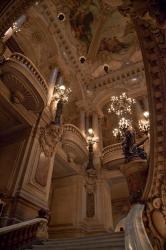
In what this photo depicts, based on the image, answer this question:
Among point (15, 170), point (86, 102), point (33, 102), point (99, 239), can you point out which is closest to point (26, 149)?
point (15, 170)

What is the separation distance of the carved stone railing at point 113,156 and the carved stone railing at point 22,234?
22.6 ft

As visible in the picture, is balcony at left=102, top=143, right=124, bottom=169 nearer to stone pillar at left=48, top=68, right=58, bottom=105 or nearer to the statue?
stone pillar at left=48, top=68, right=58, bottom=105

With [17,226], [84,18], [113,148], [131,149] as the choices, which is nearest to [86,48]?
[84,18]

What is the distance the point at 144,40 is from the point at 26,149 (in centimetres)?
591

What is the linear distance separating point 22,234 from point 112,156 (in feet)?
25.2

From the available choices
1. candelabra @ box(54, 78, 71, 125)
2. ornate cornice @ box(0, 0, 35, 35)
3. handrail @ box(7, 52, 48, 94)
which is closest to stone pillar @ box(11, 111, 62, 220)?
candelabra @ box(54, 78, 71, 125)

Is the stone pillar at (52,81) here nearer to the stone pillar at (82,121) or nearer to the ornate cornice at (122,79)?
the stone pillar at (82,121)

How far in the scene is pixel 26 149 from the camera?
8.25m

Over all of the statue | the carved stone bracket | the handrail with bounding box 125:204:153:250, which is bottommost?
the handrail with bounding box 125:204:153:250

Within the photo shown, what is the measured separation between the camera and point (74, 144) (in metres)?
11.4

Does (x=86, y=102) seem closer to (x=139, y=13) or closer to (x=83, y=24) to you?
(x=83, y=24)

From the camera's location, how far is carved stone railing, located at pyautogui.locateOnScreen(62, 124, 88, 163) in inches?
440

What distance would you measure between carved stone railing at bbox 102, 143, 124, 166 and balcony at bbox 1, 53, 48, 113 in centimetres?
531

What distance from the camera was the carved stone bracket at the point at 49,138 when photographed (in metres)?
9.02
